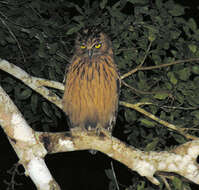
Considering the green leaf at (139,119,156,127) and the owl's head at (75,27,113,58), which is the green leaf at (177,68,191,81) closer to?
the green leaf at (139,119,156,127)

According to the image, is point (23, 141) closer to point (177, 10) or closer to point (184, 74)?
point (184, 74)

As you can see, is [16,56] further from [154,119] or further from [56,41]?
[154,119]

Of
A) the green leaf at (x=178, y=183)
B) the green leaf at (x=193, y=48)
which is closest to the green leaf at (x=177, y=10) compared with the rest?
the green leaf at (x=193, y=48)

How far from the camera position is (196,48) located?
3041mm

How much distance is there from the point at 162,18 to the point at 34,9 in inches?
49.4

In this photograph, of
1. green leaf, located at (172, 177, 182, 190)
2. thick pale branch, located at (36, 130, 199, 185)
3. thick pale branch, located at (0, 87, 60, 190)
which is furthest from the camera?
green leaf, located at (172, 177, 182, 190)

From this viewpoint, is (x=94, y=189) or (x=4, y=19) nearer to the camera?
(x=4, y=19)

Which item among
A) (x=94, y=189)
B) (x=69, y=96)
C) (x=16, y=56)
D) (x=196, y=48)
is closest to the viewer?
(x=196, y=48)

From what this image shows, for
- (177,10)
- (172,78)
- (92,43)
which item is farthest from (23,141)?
(177,10)

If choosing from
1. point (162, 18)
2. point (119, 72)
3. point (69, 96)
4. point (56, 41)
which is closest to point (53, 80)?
point (69, 96)

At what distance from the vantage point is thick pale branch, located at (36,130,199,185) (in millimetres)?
2869

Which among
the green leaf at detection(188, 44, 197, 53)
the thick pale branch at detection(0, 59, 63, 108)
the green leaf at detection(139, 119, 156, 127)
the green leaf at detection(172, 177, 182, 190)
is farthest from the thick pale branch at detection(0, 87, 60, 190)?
the green leaf at detection(188, 44, 197, 53)

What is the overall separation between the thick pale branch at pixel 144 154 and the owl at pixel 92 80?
704 mm

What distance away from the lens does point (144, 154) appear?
2914mm
